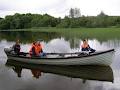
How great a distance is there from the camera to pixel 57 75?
1816cm

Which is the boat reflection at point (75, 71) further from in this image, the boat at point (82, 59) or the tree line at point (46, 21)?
the tree line at point (46, 21)

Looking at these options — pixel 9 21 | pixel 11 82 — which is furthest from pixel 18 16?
pixel 11 82

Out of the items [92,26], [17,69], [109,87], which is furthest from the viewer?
[92,26]

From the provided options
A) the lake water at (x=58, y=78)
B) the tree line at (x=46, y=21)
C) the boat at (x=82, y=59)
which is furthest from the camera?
the tree line at (x=46, y=21)

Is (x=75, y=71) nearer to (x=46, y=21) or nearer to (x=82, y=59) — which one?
(x=82, y=59)

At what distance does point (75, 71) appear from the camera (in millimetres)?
19156

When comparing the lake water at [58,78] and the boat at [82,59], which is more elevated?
the boat at [82,59]

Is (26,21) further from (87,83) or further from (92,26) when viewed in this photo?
(87,83)

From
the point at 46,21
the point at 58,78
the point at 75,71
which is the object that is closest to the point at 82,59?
the point at 75,71

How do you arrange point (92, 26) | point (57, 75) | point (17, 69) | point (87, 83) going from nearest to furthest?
point (87, 83) < point (57, 75) < point (17, 69) < point (92, 26)


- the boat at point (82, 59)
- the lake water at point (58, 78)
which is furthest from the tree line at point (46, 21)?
the lake water at point (58, 78)

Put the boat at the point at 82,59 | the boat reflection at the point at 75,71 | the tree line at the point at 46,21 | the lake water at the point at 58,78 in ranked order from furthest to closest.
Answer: the tree line at the point at 46,21 → the boat at the point at 82,59 → the boat reflection at the point at 75,71 → the lake water at the point at 58,78

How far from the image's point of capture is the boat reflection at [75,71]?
56.7 feet

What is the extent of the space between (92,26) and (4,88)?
71908 millimetres
